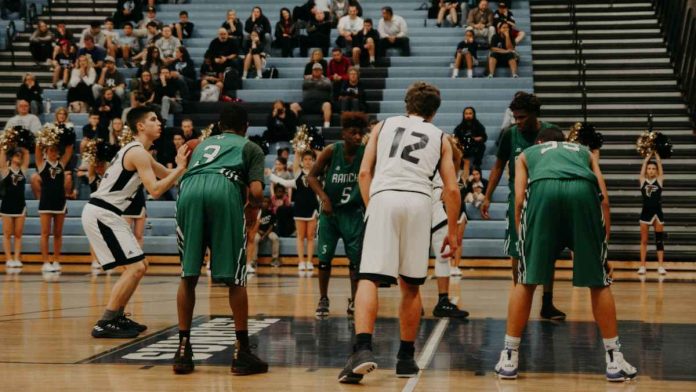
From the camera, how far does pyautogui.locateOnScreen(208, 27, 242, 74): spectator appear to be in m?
21.6

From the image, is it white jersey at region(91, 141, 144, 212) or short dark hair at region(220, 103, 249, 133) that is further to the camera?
white jersey at region(91, 141, 144, 212)

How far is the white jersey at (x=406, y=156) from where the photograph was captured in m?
6.87

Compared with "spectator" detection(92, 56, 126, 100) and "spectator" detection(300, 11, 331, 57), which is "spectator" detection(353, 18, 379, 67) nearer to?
"spectator" detection(300, 11, 331, 57)

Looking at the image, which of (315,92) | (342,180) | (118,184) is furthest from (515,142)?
(315,92)

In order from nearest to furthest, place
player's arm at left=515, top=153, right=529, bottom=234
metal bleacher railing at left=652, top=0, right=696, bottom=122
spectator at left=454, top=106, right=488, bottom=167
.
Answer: player's arm at left=515, top=153, right=529, bottom=234 → spectator at left=454, top=106, right=488, bottom=167 → metal bleacher railing at left=652, top=0, right=696, bottom=122

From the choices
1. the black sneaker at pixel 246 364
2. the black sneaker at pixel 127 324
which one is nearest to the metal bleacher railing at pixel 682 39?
the black sneaker at pixel 127 324

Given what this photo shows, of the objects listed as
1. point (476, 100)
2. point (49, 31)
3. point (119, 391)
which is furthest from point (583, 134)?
point (49, 31)

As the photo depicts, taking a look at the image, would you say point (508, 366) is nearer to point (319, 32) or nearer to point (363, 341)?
point (363, 341)

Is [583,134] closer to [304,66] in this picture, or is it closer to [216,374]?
[216,374]

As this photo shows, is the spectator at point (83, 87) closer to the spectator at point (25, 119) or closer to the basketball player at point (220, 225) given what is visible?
the spectator at point (25, 119)

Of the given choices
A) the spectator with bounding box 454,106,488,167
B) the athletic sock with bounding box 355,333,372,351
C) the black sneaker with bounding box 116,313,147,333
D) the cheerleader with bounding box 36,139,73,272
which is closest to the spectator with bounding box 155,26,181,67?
the cheerleader with bounding box 36,139,73,272

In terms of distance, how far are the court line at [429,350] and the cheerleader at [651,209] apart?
7272 millimetres

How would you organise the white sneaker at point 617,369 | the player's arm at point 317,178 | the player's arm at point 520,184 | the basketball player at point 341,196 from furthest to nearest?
the basketball player at point 341,196
the player's arm at point 317,178
the player's arm at point 520,184
the white sneaker at point 617,369

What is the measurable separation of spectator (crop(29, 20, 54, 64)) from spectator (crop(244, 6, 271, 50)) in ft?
14.9
